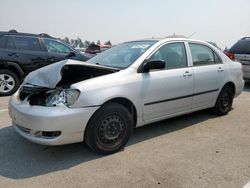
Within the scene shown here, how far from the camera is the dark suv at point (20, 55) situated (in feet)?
25.9

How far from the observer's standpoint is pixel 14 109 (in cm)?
399

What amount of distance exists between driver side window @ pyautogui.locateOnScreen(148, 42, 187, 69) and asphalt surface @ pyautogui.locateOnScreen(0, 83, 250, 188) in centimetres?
112

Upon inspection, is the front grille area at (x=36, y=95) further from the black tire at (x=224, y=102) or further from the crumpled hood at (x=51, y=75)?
the black tire at (x=224, y=102)

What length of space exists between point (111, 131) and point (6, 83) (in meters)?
5.02

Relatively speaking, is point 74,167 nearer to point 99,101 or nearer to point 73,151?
point 73,151

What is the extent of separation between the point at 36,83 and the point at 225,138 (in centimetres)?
299

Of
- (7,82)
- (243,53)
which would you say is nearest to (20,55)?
(7,82)

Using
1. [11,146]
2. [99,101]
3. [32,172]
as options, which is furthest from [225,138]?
[11,146]

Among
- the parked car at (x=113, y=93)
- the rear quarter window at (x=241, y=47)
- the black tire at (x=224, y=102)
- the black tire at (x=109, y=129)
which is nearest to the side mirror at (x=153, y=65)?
the parked car at (x=113, y=93)

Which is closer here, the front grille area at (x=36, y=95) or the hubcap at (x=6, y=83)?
the front grille area at (x=36, y=95)

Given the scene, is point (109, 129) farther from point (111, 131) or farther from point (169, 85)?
point (169, 85)

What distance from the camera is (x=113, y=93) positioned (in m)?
3.89

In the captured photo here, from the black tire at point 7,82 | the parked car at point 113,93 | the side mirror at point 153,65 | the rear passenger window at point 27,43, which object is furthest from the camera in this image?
the rear passenger window at point 27,43

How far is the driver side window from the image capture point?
4.70 meters
